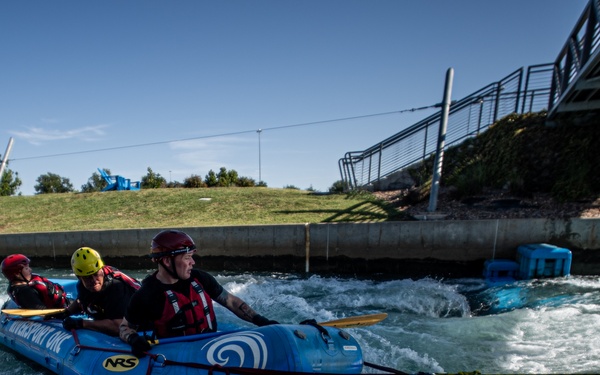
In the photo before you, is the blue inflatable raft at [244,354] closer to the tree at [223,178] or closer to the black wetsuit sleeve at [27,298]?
the black wetsuit sleeve at [27,298]

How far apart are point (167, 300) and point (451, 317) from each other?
203 inches

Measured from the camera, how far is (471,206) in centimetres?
1024

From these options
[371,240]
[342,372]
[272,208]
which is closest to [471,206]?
[371,240]

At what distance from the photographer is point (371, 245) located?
30.3 ft

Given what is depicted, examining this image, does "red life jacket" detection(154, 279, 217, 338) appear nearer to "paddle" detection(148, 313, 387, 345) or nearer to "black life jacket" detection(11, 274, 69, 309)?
"paddle" detection(148, 313, 387, 345)

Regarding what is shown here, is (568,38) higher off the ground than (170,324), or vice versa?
(568,38)

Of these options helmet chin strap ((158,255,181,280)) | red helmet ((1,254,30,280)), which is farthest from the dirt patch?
red helmet ((1,254,30,280))

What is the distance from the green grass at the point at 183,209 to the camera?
1154 centimetres

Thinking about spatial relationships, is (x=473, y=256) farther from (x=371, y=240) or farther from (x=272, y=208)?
(x=272, y=208)

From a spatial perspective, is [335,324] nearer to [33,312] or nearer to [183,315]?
[183,315]

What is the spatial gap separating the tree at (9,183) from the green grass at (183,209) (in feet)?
63.0

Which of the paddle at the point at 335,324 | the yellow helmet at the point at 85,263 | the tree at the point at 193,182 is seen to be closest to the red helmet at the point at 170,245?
the paddle at the point at 335,324

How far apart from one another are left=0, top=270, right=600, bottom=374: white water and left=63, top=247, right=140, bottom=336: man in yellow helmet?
1490mm

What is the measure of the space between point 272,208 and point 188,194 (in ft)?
18.9
